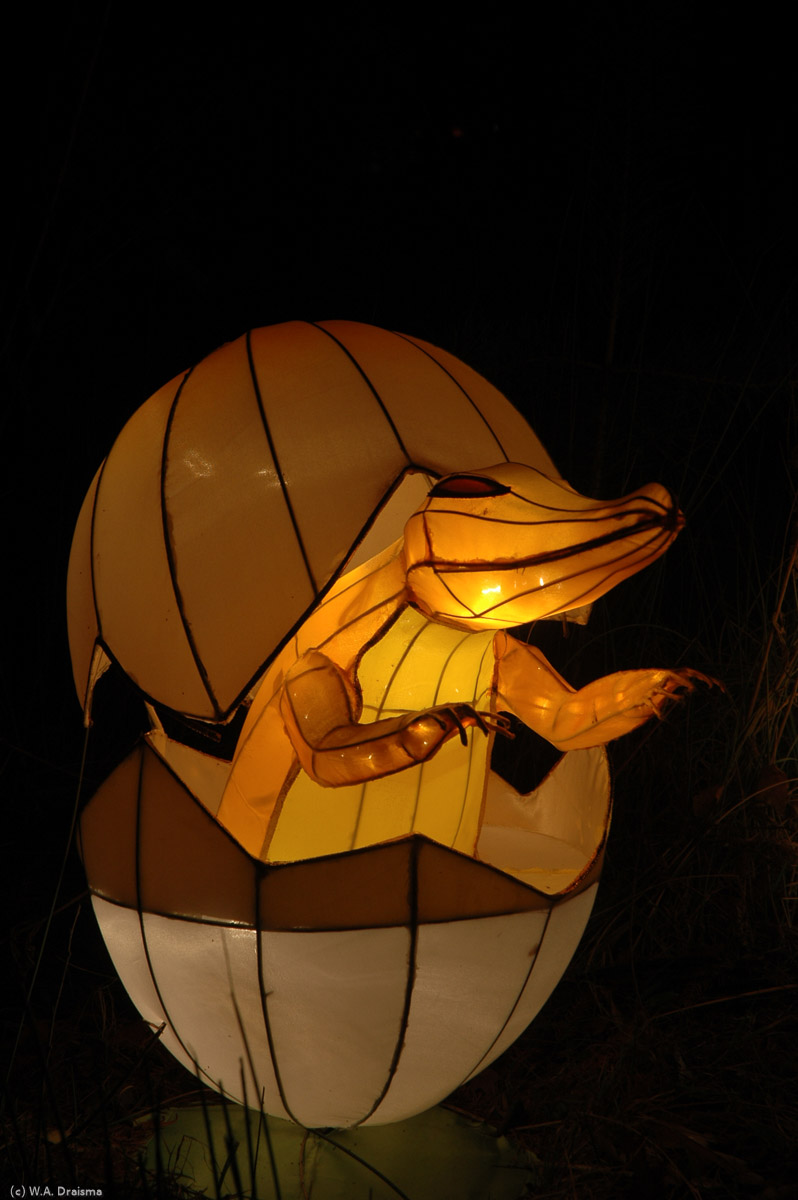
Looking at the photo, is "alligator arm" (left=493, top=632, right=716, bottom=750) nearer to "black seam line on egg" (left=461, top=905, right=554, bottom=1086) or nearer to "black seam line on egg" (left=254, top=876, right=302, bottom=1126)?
"black seam line on egg" (left=461, top=905, right=554, bottom=1086)

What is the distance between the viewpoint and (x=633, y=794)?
8.57 ft

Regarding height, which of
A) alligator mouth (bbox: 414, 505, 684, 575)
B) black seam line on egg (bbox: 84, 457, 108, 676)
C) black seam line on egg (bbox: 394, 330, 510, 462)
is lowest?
black seam line on egg (bbox: 84, 457, 108, 676)

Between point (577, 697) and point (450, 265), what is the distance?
1947mm

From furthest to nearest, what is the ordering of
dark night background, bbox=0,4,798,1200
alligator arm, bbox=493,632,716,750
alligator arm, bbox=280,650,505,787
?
dark night background, bbox=0,4,798,1200 → alligator arm, bbox=493,632,716,750 → alligator arm, bbox=280,650,505,787

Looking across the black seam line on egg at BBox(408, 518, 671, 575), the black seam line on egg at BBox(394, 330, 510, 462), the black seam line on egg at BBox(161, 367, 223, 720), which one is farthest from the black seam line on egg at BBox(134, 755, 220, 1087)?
the black seam line on egg at BBox(394, 330, 510, 462)

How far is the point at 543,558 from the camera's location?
1362mm

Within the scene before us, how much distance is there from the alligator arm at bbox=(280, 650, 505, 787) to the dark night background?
1232 mm

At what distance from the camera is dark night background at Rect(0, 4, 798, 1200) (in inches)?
100.0

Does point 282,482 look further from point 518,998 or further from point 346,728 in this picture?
point 518,998

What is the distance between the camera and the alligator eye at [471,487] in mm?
1376

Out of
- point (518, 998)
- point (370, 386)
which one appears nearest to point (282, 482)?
point (370, 386)

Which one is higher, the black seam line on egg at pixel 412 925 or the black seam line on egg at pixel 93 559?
the black seam line on egg at pixel 93 559

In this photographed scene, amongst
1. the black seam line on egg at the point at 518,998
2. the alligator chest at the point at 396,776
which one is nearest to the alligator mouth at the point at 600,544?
the alligator chest at the point at 396,776

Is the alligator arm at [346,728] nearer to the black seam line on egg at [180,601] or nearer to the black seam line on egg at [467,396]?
the black seam line on egg at [180,601]
